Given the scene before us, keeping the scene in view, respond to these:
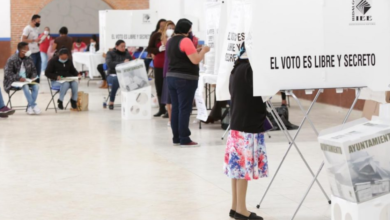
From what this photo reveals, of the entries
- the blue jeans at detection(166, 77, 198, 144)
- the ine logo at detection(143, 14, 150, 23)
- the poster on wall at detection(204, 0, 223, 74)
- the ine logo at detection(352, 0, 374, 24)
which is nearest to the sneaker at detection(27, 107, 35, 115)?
the ine logo at detection(143, 14, 150, 23)

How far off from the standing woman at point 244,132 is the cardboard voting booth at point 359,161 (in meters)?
1.11

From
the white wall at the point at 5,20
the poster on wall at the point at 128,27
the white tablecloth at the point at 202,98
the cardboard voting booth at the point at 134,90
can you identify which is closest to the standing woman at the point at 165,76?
the white tablecloth at the point at 202,98

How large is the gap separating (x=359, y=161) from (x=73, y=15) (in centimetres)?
2304

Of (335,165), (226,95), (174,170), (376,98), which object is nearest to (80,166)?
(174,170)

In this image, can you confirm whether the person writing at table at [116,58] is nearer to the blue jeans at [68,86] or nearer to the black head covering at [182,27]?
the blue jeans at [68,86]

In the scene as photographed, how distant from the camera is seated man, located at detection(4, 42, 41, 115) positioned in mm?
11297

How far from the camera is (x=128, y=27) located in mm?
13961

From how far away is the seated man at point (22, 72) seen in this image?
37.1 ft

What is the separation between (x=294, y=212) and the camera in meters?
5.03

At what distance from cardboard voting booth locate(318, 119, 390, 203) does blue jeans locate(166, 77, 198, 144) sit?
13.4ft

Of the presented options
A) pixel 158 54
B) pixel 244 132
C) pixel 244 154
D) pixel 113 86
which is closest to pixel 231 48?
pixel 244 132

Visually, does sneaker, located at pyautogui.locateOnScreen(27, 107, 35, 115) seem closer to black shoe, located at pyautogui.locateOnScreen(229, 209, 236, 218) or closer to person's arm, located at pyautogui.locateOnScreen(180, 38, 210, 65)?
person's arm, located at pyautogui.locateOnScreen(180, 38, 210, 65)

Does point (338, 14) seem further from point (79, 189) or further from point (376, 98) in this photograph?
point (79, 189)

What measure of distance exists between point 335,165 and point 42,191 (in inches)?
119
